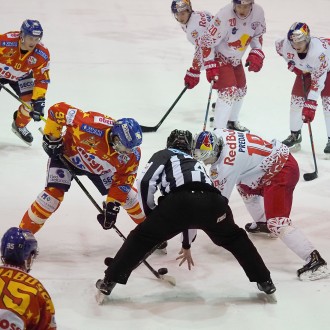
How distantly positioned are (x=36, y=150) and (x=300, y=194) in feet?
6.41

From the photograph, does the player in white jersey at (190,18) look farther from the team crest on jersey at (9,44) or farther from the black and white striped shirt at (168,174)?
the black and white striped shirt at (168,174)

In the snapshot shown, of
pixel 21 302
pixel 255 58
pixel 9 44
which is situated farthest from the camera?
pixel 255 58

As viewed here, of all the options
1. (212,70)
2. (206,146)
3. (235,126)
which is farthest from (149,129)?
(206,146)

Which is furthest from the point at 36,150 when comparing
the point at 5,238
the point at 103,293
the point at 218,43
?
the point at 5,238

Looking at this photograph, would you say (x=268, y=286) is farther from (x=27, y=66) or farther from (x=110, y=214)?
(x=27, y=66)

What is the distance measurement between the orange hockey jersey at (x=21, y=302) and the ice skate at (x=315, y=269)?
5.77 feet

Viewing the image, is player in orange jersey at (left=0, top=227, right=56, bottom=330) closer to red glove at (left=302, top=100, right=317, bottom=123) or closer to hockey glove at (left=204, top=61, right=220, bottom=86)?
red glove at (left=302, top=100, right=317, bottom=123)

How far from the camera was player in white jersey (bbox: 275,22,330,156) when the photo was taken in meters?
5.26

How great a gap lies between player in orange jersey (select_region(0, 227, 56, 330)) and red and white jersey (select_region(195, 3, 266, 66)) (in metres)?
3.40

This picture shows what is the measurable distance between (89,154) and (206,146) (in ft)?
2.00

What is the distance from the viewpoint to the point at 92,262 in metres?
4.15

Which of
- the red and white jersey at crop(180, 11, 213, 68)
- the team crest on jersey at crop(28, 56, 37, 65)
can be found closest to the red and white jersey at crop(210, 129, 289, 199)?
the team crest on jersey at crop(28, 56, 37, 65)

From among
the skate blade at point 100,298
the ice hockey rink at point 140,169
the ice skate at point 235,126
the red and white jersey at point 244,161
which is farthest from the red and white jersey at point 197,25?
the skate blade at point 100,298

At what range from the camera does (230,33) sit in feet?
18.9
